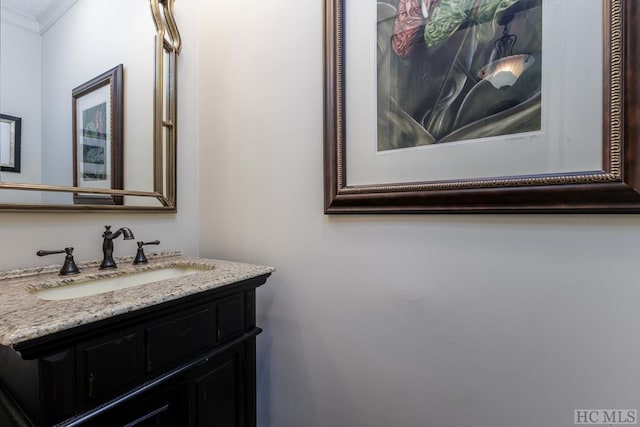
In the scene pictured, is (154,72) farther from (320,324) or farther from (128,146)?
(320,324)

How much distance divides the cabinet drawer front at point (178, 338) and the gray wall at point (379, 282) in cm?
39

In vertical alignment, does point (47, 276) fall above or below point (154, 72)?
below

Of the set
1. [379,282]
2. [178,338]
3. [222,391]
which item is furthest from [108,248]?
[379,282]

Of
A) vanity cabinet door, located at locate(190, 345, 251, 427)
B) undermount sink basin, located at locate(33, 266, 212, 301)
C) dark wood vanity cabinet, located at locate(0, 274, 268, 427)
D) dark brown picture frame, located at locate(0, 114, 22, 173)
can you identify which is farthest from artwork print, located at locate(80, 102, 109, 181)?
vanity cabinet door, located at locate(190, 345, 251, 427)

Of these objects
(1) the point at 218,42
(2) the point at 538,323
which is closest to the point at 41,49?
(1) the point at 218,42

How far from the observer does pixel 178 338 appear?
2.46ft

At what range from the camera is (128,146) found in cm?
113

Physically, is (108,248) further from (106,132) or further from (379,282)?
(379,282)

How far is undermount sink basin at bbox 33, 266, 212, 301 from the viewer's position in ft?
2.75

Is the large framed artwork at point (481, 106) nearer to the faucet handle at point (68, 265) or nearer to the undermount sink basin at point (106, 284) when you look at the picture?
the undermount sink basin at point (106, 284)

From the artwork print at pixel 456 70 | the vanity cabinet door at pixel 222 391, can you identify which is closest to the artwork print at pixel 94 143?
the vanity cabinet door at pixel 222 391

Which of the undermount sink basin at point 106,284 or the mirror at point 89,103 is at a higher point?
the mirror at point 89,103

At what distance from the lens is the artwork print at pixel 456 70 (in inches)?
28.9

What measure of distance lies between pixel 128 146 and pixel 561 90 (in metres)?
1.41
